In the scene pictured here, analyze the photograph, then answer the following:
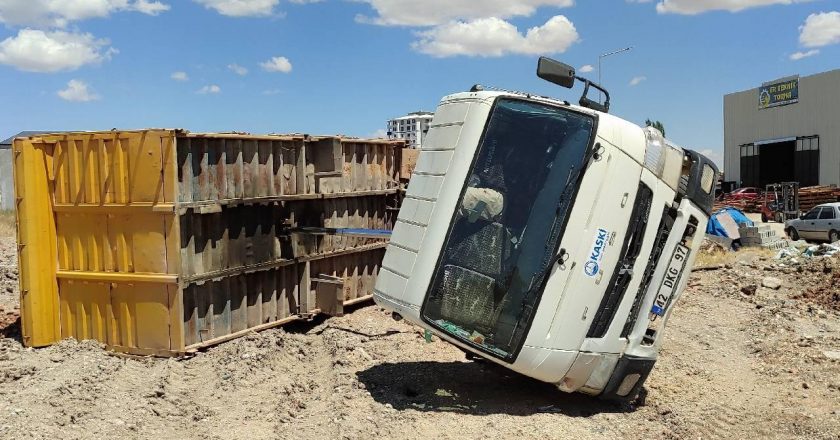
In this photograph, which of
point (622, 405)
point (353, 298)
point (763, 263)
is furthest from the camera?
point (763, 263)

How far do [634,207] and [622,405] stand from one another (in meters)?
1.92

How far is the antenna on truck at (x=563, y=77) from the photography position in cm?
594

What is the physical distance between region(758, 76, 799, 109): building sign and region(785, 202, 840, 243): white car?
70.7ft

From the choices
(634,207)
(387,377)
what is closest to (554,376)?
(634,207)

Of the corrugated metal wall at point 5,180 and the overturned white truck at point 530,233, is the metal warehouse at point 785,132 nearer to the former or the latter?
the overturned white truck at point 530,233

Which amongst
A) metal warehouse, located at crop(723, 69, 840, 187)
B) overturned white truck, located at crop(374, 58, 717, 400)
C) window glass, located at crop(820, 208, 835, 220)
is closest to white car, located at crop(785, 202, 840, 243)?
window glass, located at crop(820, 208, 835, 220)

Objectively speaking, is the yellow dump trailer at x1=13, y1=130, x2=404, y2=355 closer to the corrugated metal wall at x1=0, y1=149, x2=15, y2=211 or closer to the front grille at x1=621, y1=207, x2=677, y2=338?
the front grille at x1=621, y1=207, x2=677, y2=338

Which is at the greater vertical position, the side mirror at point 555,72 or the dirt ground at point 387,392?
the side mirror at point 555,72

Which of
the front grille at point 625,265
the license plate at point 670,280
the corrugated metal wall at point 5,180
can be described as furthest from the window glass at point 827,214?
the corrugated metal wall at point 5,180

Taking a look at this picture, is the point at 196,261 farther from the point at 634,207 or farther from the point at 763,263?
the point at 763,263

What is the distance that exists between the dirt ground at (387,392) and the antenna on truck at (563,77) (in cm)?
259

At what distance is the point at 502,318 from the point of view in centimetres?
537

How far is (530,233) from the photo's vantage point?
536cm

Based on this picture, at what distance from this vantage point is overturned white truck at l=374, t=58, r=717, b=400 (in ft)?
17.6
